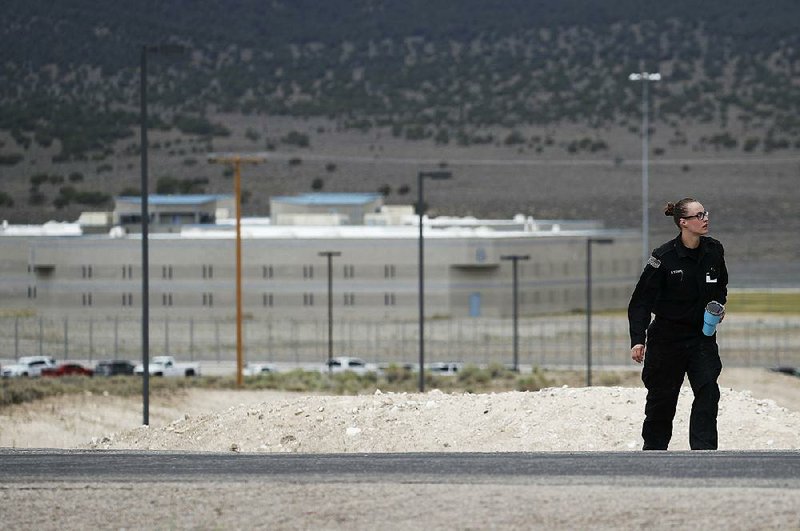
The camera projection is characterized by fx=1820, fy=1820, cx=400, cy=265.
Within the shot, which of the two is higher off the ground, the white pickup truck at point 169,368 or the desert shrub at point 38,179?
the desert shrub at point 38,179

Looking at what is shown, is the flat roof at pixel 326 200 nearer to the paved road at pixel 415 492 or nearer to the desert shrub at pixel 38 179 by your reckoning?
the desert shrub at pixel 38 179

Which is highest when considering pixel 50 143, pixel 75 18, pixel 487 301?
pixel 75 18

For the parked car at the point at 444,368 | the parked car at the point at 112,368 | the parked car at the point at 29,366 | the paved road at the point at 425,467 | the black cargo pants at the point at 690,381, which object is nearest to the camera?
the paved road at the point at 425,467

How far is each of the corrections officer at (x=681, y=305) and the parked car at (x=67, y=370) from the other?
4689 cm

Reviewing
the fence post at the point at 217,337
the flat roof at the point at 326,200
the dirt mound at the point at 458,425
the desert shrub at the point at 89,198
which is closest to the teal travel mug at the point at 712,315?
the dirt mound at the point at 458,425

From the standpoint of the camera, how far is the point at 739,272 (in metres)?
99.0

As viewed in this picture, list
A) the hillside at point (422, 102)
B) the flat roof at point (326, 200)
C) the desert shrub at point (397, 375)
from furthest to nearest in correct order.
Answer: the hillside at point (422, 102)
the flat roof at point (326, 200)
the desert shrub at point (397, 375)

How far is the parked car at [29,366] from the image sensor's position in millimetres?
59000

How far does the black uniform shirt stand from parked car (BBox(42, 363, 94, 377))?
4701cm

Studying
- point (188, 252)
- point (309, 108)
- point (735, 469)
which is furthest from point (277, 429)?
point (309, 108)

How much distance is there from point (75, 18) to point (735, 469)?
442 ft

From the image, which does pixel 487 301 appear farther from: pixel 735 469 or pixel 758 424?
pixel 735 469

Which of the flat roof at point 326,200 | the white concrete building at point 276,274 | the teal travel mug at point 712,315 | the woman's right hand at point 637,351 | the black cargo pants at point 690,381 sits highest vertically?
the flat roof at point 326,200

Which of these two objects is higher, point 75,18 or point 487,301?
point 75,18
